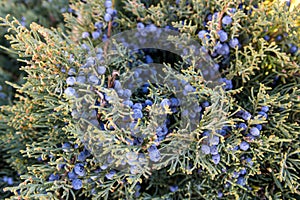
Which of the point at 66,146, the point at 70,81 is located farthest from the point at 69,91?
the point at 66,146

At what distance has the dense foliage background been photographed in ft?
2.39

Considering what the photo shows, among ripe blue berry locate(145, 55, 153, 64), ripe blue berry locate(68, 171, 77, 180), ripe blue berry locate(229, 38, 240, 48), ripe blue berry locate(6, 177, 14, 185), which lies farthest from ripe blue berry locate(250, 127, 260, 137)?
ripe blue berry locate(6, 177, 14, 185)

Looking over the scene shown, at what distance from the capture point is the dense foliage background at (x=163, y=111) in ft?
2.39

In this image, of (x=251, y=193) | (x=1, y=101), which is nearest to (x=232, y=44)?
(x=251, y=193)

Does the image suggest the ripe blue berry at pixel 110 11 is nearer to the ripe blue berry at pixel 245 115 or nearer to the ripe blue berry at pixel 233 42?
the ripe blue berry at pixel 233 42

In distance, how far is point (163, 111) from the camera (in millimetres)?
731

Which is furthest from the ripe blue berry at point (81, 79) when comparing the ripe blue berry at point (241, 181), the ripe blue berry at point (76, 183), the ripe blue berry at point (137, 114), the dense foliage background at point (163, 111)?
the ripe blue berry at point (241, 181)

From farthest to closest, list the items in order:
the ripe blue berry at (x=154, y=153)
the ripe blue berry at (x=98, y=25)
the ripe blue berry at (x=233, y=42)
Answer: the ripe blue berry at (x=98, y=25), the ripe blue berry at (x=233, y=42), the ripe blue berry at (x=154, y=153)

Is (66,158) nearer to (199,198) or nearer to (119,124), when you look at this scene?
(119,124)

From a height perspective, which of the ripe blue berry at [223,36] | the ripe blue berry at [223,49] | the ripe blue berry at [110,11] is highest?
the ripe blue berry at [110,11]

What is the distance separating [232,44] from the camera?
837 mm

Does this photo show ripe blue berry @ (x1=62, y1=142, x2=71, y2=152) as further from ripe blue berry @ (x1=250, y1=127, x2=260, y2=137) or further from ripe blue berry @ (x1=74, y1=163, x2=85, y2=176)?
ripe blue berry @ (x1=250, y1=127, x2=260, y2=137)

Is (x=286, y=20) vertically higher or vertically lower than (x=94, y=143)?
higher

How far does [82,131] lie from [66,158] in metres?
0.09
